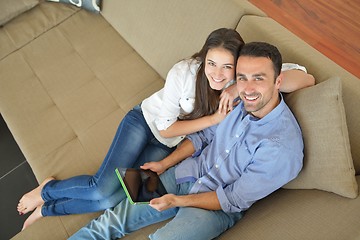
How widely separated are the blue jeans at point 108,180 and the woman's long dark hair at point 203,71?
0.24 m

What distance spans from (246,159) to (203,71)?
0.39 metres

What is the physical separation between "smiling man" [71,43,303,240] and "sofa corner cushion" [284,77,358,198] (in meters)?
0.04

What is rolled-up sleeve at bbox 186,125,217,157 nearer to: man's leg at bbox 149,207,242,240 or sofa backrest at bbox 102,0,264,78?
man's leg at bbox 149,207,242,240

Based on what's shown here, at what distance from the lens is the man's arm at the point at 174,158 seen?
146 centimetres

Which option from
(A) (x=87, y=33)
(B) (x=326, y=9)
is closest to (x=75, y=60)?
(A) (x=87, y=33)

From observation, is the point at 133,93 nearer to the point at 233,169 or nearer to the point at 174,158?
the point at 174,158

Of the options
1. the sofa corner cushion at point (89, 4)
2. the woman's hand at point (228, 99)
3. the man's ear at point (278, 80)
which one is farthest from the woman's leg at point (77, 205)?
the sofa corner cushion at point (89, 4)

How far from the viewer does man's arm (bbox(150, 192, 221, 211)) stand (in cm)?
124

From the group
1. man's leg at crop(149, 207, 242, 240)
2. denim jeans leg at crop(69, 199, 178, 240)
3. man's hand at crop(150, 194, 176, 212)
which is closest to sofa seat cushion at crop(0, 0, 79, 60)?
denim jeans leg at crop(69, 199, 178, 240)

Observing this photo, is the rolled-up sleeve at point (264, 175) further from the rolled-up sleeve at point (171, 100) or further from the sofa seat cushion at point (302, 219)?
the rolled-up sleeve at point (171, 100)

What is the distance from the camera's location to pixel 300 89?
3.93 ft

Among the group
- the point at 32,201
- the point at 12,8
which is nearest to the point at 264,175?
the point at 32,201

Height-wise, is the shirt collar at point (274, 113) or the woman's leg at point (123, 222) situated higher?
the woman's leg at point (123, 222)

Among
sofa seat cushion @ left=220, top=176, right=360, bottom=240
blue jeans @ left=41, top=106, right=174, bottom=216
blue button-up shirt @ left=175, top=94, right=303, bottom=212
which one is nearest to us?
sofa seat cushion @ left=220, top=176, right=360, bottom=240
